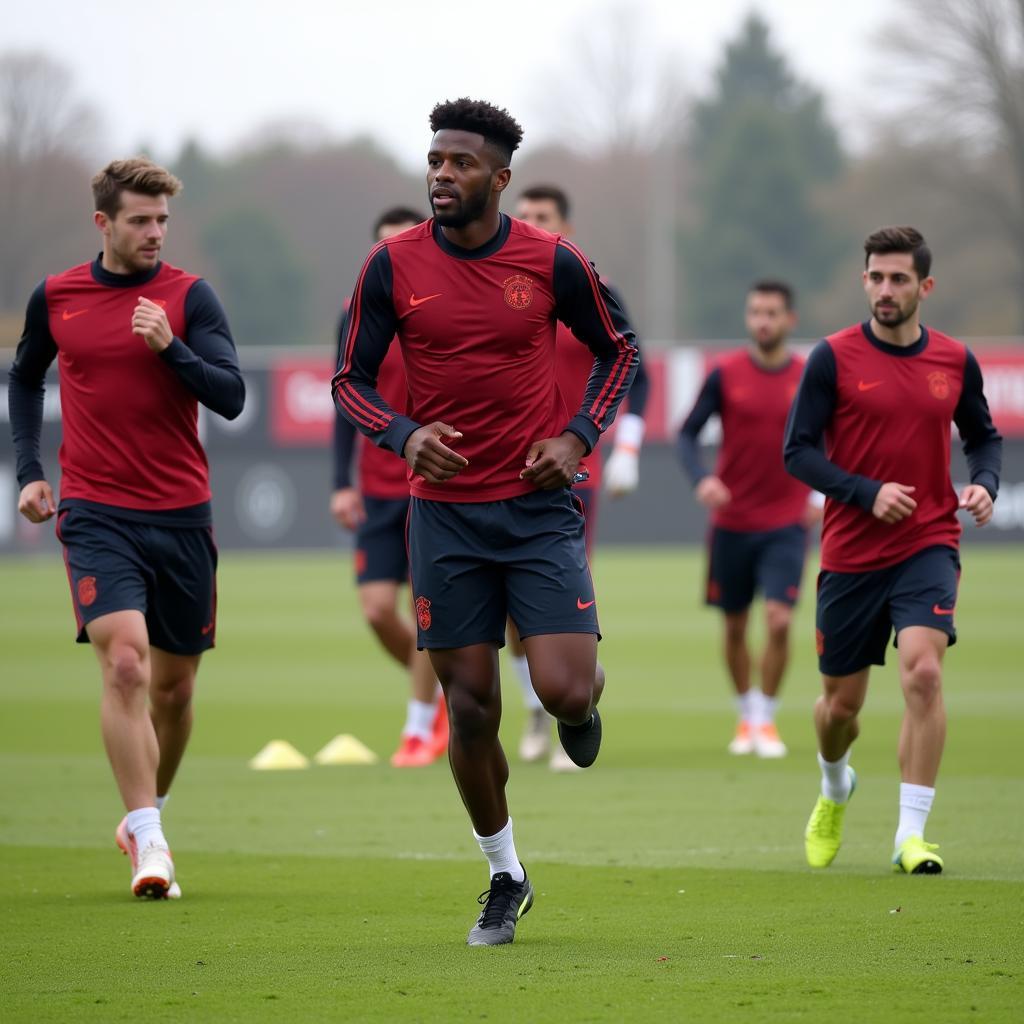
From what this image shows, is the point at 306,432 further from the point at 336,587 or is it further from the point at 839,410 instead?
the point at 839,410

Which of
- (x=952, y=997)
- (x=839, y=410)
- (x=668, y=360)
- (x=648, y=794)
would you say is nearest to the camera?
(x=952, y=997)

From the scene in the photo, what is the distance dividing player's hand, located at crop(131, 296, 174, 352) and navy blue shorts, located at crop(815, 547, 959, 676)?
262 centimetres

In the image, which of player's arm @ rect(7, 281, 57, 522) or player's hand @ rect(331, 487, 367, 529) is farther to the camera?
player's hand @ rect(331, 487, 367, 529)

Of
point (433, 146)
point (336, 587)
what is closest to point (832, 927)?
point (433, 146)

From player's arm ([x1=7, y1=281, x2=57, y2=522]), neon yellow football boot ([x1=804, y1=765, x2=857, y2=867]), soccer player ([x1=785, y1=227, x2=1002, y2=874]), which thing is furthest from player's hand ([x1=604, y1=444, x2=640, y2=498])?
player's arm ([x1=7, y1=281, x2=57, y2=522])

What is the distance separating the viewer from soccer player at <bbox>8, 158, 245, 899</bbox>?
694cm

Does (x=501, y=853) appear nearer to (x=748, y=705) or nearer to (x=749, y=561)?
(x=748, y=705)

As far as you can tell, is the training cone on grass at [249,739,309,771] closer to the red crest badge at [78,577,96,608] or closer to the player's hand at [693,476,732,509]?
the player's hand at [693,476,732,509]

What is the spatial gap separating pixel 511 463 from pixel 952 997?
6.68 feet

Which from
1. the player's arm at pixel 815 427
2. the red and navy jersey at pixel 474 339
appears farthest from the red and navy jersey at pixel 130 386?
the player's arm at pixel 815 427

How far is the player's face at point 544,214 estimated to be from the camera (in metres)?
11.0

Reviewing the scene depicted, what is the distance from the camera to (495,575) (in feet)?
20.1

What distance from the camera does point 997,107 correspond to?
55.1m

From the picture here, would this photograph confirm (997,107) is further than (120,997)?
Yes
